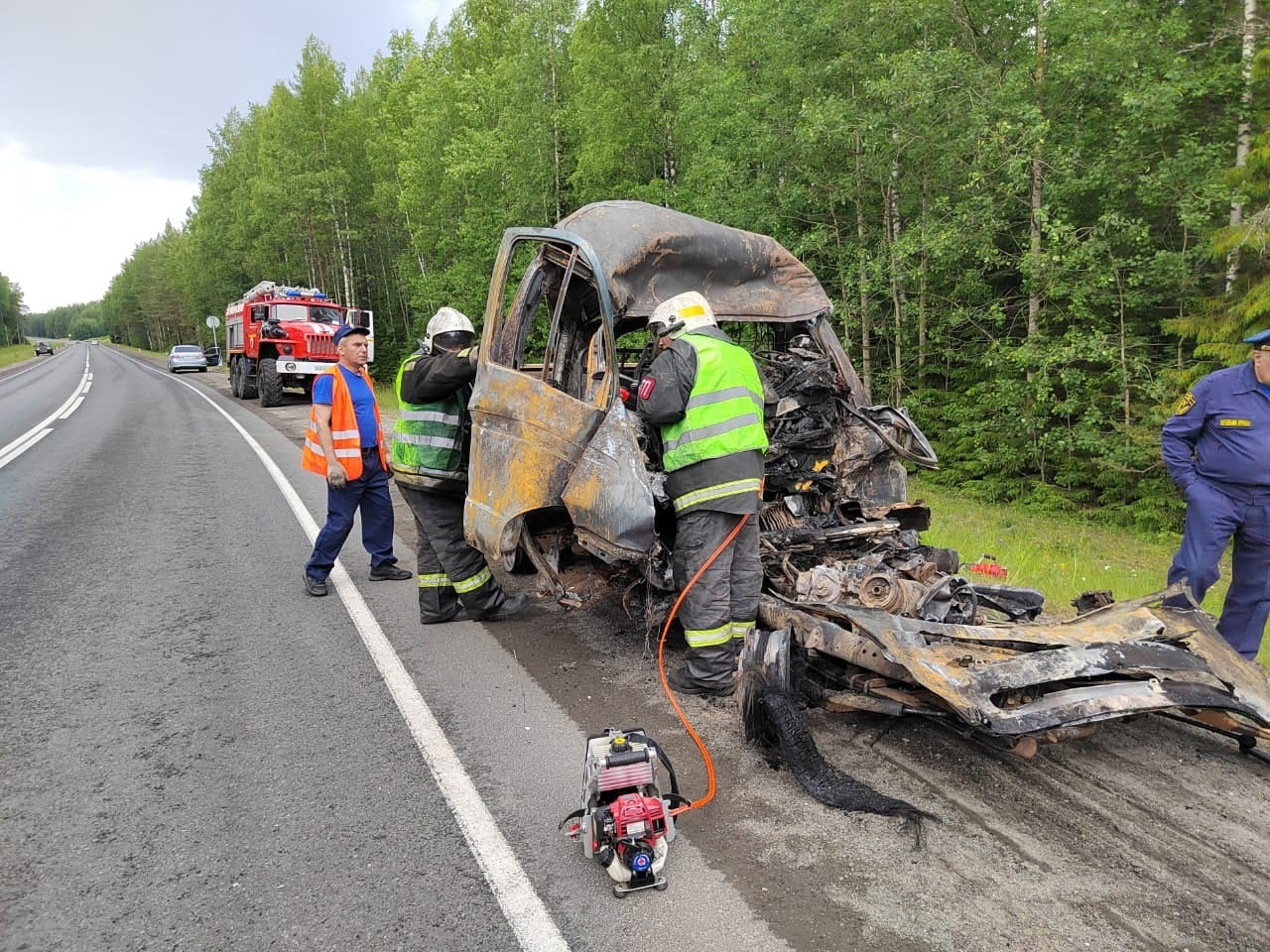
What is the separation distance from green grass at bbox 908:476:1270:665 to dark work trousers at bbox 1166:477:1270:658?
0.65 meters

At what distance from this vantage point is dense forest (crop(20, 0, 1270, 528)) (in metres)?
8.96

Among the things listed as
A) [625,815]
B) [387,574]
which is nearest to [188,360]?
[387,574]

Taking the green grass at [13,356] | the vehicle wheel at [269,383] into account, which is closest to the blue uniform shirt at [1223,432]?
the vehicle wheel at [269,383]

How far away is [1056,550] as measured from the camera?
7.58m

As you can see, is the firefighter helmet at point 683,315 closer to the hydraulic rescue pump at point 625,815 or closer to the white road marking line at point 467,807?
the hydraulic rescue pump at point 625,815

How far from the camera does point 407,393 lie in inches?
171

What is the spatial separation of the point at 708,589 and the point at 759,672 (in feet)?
2.06

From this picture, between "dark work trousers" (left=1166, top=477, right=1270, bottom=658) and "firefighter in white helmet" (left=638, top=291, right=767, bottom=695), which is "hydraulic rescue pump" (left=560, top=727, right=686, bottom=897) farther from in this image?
"dark work trousers" (left=1166, top=477, right=1270, bottom=658)

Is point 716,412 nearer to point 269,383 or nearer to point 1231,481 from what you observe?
point 1231,481

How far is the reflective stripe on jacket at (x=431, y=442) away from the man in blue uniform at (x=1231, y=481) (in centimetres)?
394

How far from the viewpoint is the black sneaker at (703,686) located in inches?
138

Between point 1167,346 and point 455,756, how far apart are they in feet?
33.1

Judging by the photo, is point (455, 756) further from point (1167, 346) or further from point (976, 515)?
point (1167, 346)

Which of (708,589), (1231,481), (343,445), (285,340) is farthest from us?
(285,340)
